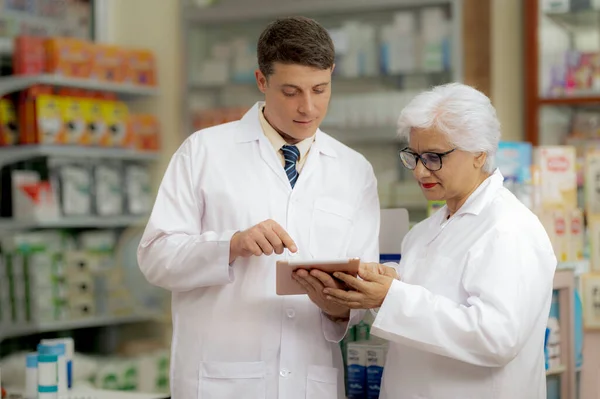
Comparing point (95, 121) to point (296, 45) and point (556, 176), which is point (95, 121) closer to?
point (556, 176)

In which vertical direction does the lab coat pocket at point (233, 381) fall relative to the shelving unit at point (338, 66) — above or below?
below

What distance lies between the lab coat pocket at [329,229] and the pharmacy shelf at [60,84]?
345 cm

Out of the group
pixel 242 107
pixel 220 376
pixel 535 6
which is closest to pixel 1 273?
pixel 242 107

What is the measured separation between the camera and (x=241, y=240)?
7.77 feet

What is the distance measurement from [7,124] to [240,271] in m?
3.54

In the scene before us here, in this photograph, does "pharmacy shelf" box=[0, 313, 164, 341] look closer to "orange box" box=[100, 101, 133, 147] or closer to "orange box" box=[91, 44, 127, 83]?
"orange box" box=[100, 101, 133, 147]

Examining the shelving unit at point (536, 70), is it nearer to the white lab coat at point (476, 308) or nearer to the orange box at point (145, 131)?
the orange box at point (145, 131)

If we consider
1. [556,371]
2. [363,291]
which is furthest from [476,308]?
[556,371]

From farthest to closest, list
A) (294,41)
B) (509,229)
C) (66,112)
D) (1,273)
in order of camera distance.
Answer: (66,112), (1,273), (294,41), (509,229)

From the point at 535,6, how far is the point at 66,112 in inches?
120

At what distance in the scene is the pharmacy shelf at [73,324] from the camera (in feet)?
17.5

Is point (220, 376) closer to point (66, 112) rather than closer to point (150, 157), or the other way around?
point (66, 112)

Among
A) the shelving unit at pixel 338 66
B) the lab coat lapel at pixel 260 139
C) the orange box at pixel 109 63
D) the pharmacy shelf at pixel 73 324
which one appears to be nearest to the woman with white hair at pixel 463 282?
the lab coat lapel at pixel 260 139

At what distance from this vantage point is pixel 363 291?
2283mm
